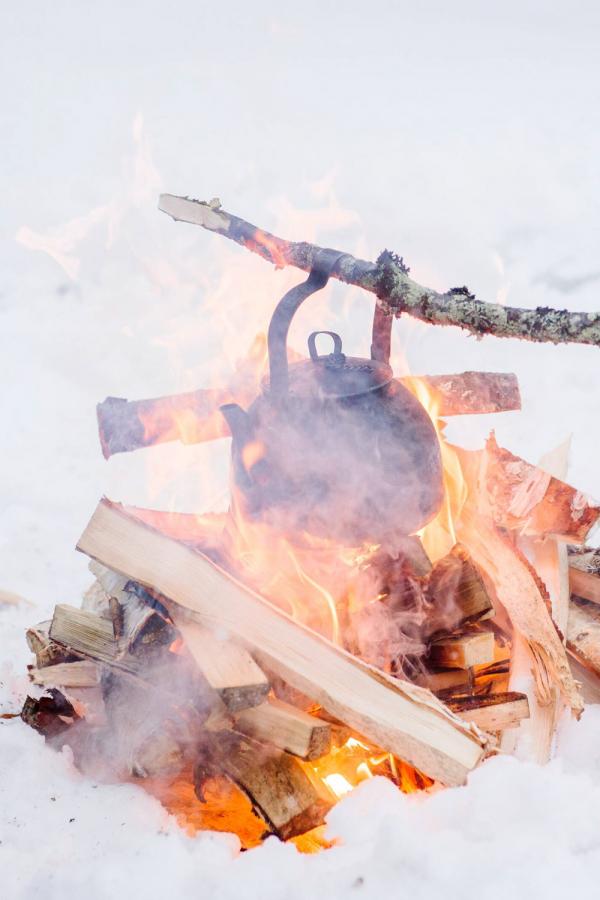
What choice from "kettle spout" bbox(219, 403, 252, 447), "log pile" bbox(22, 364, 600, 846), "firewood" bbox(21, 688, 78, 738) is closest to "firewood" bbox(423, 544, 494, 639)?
"log pile" bbox(22, 364, 600, 846)

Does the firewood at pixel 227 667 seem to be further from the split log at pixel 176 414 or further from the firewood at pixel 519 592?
the firewood at pixel 519 592

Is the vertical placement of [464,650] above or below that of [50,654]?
above

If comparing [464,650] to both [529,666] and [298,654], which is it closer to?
[529,666]

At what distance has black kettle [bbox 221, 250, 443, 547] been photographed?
2.37m

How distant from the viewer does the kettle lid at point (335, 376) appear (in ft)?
7.84

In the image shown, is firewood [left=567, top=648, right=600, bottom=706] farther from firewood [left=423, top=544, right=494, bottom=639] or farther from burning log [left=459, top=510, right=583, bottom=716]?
firewood [left=423, top=544, right=494, bottom=639]

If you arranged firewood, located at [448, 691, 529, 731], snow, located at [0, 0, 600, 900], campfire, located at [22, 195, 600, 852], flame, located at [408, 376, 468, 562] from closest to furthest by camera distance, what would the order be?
snow, located at [0, 0, 600, 900] → campfire, located at [22, 195, 600, 852] → firewood, located at [448, 691, 529, 731] → flame, located at [408, 376, 468, 562]

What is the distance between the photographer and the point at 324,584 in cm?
255

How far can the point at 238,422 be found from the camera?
2.41m

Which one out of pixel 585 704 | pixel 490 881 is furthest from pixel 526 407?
pixel 490 881

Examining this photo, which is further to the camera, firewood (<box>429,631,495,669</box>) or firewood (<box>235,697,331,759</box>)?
firewood (<box>429,631,495,669</box>)

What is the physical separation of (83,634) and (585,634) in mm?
1677

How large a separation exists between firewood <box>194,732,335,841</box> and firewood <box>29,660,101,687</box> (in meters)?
0.49

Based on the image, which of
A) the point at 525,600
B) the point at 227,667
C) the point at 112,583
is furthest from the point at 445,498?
the point at 112,583
